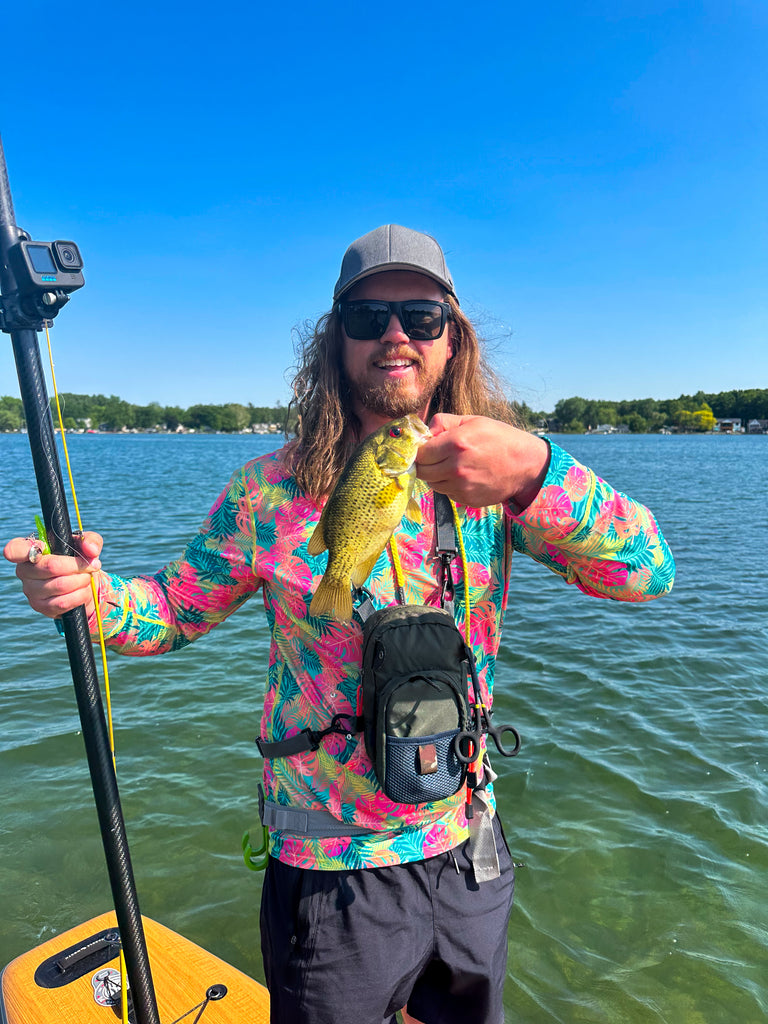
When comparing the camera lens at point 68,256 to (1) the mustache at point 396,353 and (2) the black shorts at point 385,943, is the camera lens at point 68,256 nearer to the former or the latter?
(1) the mustache at point 396,353

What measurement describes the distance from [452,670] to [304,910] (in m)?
0.99

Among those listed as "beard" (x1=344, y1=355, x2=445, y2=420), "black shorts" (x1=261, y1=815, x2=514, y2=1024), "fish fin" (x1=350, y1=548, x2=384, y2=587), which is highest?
"beard" (x1=344, y1=355, x2=445, y2=420)

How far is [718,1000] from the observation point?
469 cm

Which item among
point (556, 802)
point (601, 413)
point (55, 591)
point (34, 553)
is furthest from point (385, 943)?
point (601, 413)

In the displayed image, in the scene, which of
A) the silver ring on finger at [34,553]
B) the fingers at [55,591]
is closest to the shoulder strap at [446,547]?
the fingers at [55,591]

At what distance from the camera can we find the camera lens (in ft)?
8.17

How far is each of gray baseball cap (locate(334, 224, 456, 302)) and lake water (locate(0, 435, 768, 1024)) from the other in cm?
471

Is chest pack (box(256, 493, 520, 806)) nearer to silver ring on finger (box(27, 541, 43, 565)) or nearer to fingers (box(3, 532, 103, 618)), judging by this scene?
fingers (box(3, 532, 103, 618))

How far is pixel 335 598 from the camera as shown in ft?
7.72

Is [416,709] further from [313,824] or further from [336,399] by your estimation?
[336,399]

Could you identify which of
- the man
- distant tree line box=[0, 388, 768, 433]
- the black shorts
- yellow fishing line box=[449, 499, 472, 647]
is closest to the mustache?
the man

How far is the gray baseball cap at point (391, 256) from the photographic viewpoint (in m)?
2.90

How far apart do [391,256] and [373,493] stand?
1272 mm

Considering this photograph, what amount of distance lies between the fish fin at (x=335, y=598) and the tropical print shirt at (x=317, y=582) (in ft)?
0.84
